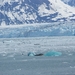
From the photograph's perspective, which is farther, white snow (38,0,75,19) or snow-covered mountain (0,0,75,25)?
white snow (38,0,75,19)

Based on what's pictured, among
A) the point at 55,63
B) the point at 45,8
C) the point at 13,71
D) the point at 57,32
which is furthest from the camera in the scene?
the point at 45,8

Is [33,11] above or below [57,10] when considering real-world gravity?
below

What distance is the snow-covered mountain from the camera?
6959 inches

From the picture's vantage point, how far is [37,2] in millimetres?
192375

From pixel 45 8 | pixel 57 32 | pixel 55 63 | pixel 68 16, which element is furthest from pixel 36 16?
pixel 55 63

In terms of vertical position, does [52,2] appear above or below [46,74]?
below

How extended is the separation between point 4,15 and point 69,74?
167 m

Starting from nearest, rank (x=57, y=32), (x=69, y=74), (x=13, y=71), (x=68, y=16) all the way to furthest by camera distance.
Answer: (x=69, y=74)
(x=13, y=71)
(x=57, y=32)
(x=68, y=16)

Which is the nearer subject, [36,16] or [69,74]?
[69,74]

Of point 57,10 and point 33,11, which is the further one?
point 33,11

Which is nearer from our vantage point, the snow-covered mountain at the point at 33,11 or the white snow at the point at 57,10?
the snow-covered mountain at the point at 33,11

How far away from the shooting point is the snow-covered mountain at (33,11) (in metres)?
177

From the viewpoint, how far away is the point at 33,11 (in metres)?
189

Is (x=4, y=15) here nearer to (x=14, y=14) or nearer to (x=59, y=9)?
(x=14, y=14)
